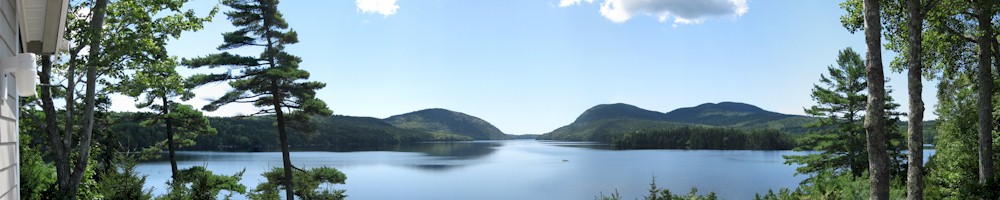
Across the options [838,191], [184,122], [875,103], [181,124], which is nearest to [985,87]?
[838,191]

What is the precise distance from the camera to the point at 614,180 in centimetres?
4159

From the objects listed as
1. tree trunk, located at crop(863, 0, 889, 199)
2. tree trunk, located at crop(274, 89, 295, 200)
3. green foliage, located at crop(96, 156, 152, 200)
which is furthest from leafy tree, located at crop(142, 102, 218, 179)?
tree trunk, located at crop(863, 0, 889, 199)

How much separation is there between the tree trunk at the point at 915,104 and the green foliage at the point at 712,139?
94721 mm

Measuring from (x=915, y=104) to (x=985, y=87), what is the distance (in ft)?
15.5

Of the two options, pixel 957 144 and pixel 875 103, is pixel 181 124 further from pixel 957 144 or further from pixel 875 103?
→ pixel 957 144

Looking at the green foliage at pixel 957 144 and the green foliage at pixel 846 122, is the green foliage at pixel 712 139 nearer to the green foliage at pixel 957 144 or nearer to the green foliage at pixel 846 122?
the green foliage at pixel 846 122

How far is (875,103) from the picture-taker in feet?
21.7

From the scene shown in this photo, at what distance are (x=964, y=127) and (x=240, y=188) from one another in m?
18.9

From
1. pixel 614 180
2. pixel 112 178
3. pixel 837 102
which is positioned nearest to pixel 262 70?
pixel 112 178

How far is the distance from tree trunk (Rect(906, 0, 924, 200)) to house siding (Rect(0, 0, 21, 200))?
8.63 meters

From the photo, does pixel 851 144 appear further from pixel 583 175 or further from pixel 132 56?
pixel 132 56

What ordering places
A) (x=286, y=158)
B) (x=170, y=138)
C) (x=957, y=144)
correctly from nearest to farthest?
(x=957, y=144), (x=286, y=158), (x=170, y=138)

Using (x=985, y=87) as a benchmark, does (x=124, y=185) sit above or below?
below

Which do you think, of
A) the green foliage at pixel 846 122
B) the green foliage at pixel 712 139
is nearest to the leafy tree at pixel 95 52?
the green foliage at pixel 846 122
